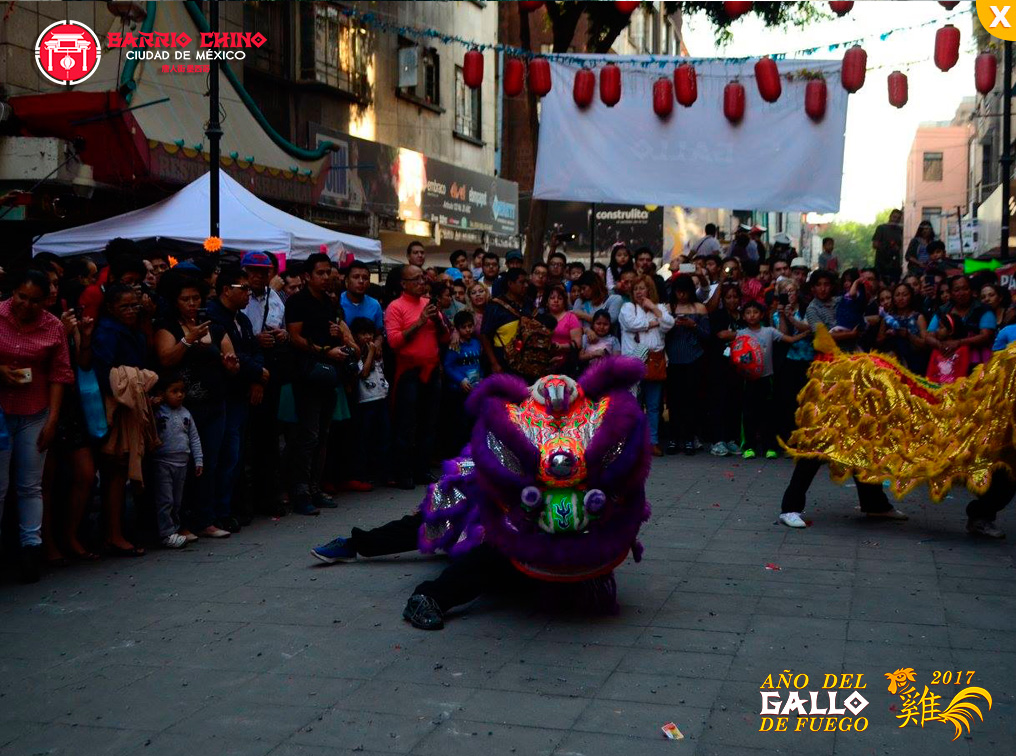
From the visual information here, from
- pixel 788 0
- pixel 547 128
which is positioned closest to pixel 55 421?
pixel 547 128

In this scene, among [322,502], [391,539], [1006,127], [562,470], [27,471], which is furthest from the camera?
[1006,127]

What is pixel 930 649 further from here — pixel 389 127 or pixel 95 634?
pixel 389 127

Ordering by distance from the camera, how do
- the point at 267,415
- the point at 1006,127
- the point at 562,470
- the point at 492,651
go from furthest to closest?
the point at 1006,127 < the point at 267,415 < the point at 562,470 < the point at 492,651

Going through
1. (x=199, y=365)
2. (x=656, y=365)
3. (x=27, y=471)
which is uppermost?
(x=199, y=365)

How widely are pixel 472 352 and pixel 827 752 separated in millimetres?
7132

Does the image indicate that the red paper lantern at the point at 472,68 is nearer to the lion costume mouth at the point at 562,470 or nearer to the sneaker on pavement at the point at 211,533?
the sneaker on pavement at the point at 211,533

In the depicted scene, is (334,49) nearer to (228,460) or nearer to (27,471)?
(228,460)

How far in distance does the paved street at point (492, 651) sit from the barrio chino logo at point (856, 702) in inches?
1.5

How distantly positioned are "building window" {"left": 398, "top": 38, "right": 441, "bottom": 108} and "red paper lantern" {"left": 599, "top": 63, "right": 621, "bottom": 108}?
9.83m

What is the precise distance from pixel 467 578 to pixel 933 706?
7.76ft

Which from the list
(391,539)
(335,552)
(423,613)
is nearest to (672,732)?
(423,613)

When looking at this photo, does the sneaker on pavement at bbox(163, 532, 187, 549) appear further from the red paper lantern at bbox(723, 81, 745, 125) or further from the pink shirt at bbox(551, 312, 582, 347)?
the red paper lantern at bbox(723, 81, 745, 125)

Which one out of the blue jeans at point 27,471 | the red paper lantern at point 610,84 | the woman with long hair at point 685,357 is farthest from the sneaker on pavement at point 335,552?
the red paper lantern at point 610,84

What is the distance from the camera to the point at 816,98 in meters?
14.4
